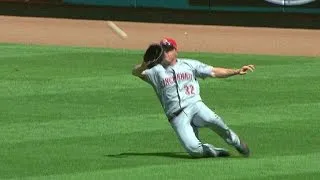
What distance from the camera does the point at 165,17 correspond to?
3403 centimetres

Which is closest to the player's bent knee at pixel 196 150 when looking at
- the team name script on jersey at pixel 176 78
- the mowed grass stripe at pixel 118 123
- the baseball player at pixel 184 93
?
the baseball player at pixel 184 93

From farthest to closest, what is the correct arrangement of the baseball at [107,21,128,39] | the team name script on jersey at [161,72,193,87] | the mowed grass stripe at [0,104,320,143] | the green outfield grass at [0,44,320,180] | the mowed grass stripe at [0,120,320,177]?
Answer: the baseball at [107,21,128,39]
the mowed grass stripe at [0,104,320,143]
the team name script on jersey at [161,72,193,87]
the mowed grass stripe at [0,120,320,177]
the green outfield grass at [0,44,320,180]

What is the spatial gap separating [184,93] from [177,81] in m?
0.17

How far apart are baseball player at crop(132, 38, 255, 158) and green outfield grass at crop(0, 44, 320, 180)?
265 millimetres

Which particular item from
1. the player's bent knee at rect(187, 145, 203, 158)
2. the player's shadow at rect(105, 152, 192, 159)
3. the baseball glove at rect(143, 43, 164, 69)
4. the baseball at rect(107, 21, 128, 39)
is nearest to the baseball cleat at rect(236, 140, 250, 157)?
the player's bent knee at rect(187, 145, 203, 158)

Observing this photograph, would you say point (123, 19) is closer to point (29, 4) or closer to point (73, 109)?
point (29, 4)

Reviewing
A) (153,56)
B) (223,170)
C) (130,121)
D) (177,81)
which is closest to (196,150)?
(177,81)

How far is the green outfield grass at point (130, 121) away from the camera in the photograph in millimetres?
12812

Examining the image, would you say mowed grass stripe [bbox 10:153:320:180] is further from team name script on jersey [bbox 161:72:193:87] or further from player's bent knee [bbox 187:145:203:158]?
team name script on jersey [bbox 161:72:193:87]

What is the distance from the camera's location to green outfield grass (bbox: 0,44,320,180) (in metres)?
12.8

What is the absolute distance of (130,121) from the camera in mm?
16359

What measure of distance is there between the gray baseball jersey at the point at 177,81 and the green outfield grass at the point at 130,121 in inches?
24.0

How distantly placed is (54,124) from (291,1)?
→ 16903 millimetres

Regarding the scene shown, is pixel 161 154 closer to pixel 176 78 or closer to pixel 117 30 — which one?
pixel 176 78
